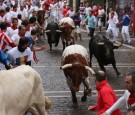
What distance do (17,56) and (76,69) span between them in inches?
58.9

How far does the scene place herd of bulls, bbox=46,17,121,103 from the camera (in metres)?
11.3

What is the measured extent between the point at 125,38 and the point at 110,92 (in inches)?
758

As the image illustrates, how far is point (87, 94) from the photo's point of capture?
38.6 ft

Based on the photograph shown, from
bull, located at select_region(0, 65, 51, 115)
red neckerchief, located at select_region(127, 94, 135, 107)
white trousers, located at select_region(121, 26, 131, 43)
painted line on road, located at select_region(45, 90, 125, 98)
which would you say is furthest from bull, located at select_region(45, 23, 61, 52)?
red neckerchief, located at select_region(127, 94, 135, 107)

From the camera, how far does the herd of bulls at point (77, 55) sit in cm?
1127

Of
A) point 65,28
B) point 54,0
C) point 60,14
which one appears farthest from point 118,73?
point 54,0

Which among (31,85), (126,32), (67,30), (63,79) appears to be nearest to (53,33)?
(67,30)

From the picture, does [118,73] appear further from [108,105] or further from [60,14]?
[60,14]

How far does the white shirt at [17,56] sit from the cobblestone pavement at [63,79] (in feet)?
4.45

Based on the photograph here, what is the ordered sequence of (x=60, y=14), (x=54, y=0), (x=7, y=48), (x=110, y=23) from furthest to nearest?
1. (x=54, y=0)
2. (x=60, y=14)
3. (x=110, y=23)
4. (x=7, y=48)

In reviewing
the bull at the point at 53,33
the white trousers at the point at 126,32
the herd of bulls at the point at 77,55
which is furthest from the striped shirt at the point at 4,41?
the white trousers at the point at 126,32

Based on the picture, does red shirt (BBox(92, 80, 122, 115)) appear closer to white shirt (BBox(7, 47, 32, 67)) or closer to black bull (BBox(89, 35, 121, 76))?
white shirt (BBox(7, 47, 32, 67))

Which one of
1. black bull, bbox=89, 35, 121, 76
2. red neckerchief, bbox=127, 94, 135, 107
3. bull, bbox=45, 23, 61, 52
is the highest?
red neckerchief, bbox=127, 94, 135, 107

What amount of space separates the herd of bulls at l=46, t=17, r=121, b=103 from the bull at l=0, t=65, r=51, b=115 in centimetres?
247
